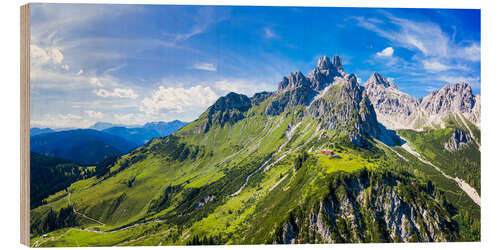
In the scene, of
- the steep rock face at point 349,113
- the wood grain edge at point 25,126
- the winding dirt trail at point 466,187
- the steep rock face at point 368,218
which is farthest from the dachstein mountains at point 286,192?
the wood grain edge at point 25,126

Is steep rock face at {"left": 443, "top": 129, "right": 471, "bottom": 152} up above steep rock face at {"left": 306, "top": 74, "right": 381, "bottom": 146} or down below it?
below

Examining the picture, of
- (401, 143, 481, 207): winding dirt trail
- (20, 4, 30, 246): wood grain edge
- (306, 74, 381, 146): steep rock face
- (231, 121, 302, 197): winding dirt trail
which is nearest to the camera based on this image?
(20, 4, 30, 246): wood grain edge

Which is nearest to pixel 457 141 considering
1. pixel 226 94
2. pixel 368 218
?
pixel 368 218

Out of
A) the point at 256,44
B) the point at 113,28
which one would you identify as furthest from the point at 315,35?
the point at 113,28

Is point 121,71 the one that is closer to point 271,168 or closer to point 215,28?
point 215,28

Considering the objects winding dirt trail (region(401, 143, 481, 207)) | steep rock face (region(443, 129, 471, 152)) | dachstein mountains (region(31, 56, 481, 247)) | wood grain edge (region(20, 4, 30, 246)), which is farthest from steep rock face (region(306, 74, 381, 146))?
wood grain edge (region(20, 4, 30, 246))

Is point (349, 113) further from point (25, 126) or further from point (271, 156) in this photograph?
point (25, 126)

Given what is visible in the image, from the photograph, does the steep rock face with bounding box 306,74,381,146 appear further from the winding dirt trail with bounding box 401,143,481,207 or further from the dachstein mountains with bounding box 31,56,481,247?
the winding dirt trail with bounding box 401,143,481,207
